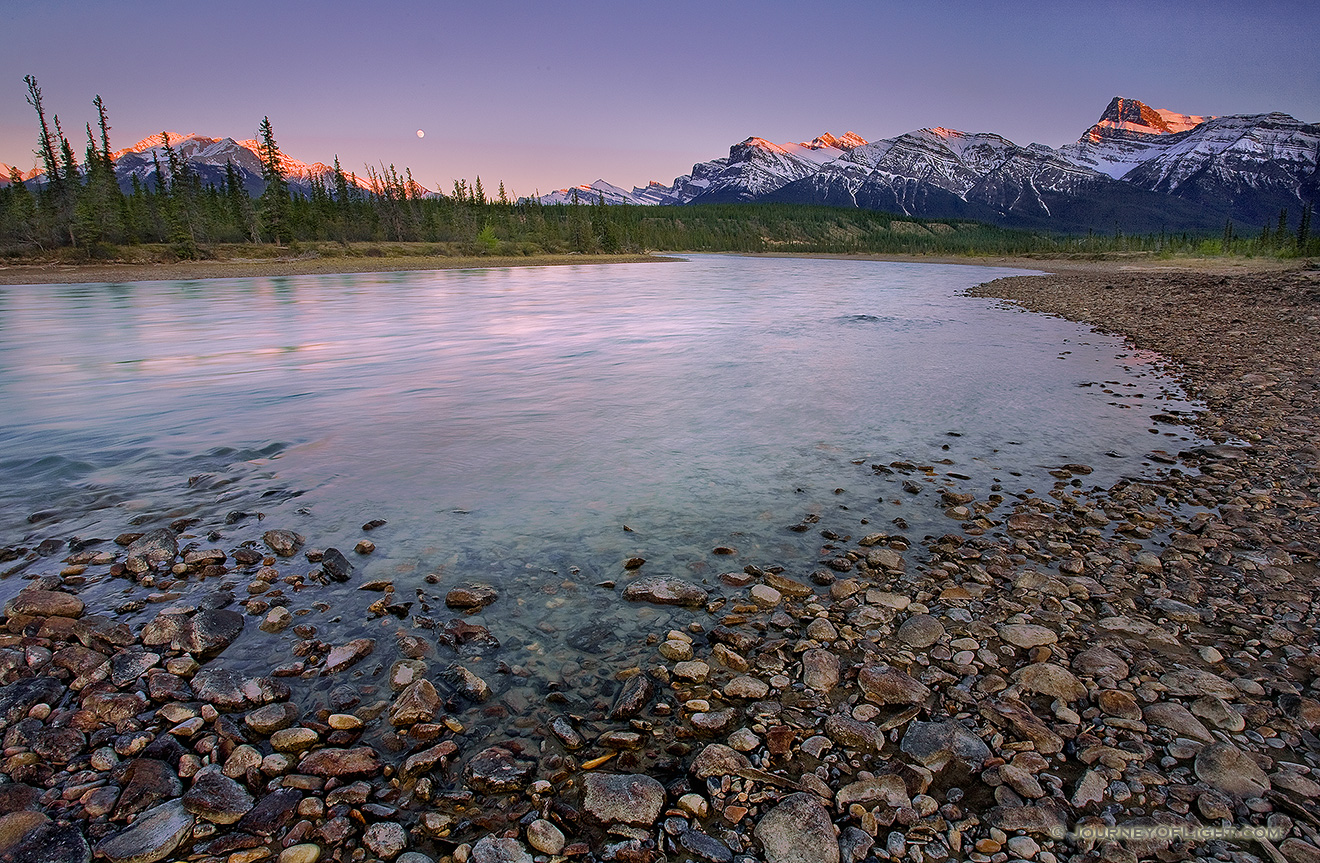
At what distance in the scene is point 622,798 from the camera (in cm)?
356

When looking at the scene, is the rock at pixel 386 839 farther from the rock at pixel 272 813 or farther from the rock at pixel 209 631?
the rock at pixel 209 631

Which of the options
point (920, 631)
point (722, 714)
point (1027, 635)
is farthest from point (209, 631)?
point (1027, 635)

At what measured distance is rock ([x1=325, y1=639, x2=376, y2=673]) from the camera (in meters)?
4.82

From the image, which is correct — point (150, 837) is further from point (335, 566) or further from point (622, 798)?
point (335, 566)

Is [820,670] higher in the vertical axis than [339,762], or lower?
lower

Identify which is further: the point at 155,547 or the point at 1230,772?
the point at 155,547

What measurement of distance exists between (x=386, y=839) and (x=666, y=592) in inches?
123

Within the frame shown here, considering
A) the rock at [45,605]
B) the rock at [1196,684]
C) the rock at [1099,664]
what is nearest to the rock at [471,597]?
the rock at [45,605]

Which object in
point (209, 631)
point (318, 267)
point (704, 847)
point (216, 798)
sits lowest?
point (704, 847)

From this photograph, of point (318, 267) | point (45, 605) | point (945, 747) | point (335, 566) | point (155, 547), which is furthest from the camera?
point (318, 267)

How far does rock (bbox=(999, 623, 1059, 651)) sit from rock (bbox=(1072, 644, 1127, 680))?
0.79ft

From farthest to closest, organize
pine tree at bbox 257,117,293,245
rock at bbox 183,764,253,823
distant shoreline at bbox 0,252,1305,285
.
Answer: pine tree at bbox 257,117,293,245 < distant shoreline at bbox 0,252,1305,285 < rock at bbox 183,764,253,823

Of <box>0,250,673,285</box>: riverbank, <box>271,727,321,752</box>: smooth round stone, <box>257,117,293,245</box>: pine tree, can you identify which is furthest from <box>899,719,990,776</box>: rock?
<box>257,117,293,245</box>: pine tree

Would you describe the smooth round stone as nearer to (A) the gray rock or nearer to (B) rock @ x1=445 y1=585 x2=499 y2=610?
(A) the gray rock
